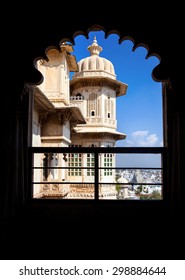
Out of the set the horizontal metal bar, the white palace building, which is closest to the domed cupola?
the white palace building

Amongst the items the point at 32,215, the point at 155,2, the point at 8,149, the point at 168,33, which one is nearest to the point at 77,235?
the point at 32,215

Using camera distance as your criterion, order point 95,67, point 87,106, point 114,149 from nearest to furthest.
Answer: point 114,149, point 95,67, point 87,106

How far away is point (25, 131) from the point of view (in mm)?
2814

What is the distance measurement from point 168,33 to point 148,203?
190cm

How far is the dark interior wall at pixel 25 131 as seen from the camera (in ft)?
7.93

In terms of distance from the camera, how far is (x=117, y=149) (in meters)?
2.98

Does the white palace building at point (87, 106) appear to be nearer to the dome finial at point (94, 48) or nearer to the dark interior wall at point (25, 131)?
the dome finial at point (94, 48)

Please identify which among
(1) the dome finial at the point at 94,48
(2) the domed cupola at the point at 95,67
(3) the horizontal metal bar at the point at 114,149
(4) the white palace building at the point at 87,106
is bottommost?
(3) the horizontal metal bar at the point at 114,149

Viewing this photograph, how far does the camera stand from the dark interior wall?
242 cm

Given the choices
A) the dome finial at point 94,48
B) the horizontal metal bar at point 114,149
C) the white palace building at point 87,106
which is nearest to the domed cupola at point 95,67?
the white palace building at point 87,106

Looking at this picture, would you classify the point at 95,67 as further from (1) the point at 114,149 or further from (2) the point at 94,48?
(1) the point at 114,149

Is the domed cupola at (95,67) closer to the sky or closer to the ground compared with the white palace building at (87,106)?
closer to the sky

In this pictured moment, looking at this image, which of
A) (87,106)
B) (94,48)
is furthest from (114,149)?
(94,48)

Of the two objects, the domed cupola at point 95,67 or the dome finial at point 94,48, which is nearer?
the domed cupola at point 95,67
